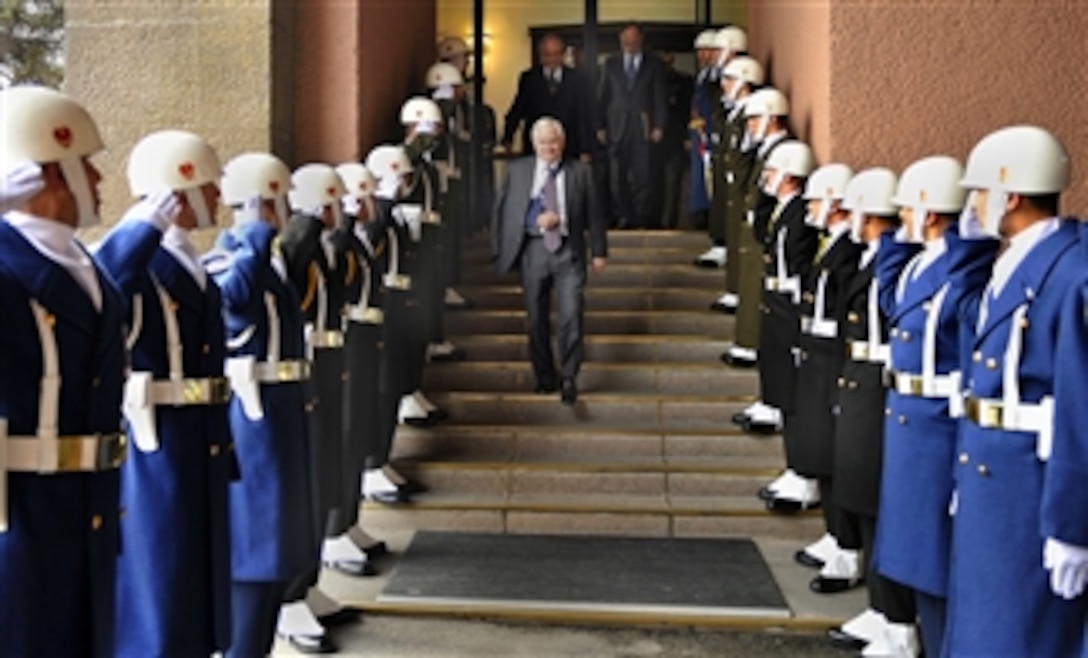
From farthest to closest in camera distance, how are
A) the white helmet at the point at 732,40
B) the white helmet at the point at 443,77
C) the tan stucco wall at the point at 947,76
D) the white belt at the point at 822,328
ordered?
1. the white helmet at the point at 732,40
2. the white helmet at the point at 443,77
3. the tan stucco wall at the point at 947,76
4. the white belt at the point at 822,328

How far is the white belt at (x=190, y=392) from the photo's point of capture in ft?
9.98

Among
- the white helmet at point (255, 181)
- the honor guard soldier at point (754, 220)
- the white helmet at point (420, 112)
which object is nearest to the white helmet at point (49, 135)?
the white helmet at point (255, 181)

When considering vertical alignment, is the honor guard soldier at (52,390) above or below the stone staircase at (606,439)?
above

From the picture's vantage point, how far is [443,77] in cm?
900

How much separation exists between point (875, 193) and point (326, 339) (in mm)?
2351

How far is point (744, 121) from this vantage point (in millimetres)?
7684

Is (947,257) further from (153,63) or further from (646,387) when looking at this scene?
(153,63)

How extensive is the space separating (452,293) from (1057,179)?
5739mm

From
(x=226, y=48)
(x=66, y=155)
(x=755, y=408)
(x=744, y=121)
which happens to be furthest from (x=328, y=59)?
(x=66, y=155)

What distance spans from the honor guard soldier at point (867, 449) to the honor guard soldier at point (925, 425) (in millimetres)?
465

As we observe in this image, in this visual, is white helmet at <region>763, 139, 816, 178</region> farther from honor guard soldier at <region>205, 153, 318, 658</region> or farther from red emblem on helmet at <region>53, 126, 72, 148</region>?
red emblem on helmet at <region>53, 126, 72, 148</region>

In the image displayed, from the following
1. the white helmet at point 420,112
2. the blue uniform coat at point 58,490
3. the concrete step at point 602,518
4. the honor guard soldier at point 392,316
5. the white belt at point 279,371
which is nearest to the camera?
the blue uniform coat at point 58,490

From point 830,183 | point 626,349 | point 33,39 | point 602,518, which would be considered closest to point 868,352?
point 830,183

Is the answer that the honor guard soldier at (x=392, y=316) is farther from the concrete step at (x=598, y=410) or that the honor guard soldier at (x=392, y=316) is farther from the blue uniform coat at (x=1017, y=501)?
the blue uniform coat at (x=1017, y=501)
